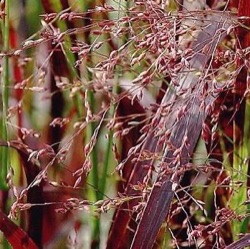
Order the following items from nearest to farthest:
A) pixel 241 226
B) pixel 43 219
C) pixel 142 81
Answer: pixel 142 81 → pixel 241 226 → pixel 43 219

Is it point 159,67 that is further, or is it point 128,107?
point 128,107

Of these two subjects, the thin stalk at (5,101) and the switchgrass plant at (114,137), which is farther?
the thin stalk at (5,101)

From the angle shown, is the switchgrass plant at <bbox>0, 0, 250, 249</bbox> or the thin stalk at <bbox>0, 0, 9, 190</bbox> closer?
the switchgrass plant at <bbox>0, 0, 250, 249</bbox>

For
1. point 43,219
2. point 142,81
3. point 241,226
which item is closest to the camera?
point 142,81

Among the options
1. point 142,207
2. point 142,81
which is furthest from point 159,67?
point 142,207

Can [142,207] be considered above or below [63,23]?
below

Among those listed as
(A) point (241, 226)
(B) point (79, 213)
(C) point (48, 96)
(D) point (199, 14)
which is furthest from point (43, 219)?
(D) point (199, 14)

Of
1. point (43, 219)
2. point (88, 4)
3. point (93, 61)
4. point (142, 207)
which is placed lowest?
point (43, 219)

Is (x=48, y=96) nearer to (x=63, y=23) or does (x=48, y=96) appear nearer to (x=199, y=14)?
(x=63, y=23)
